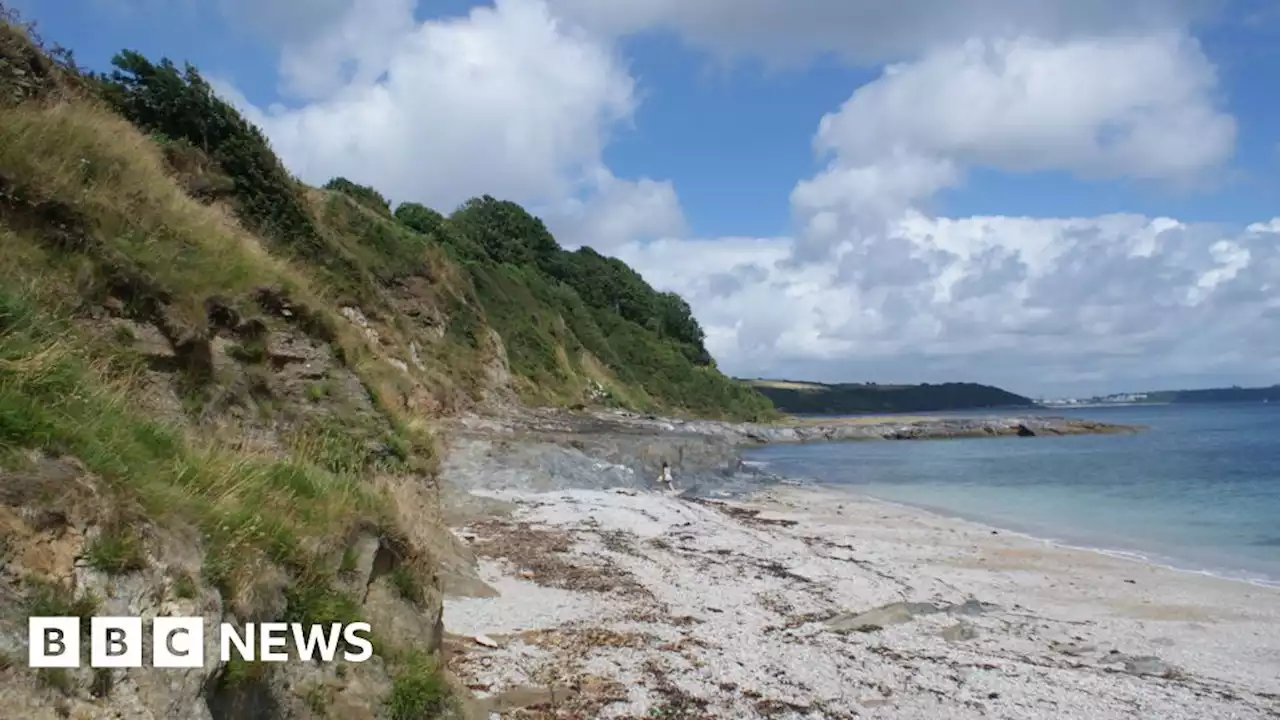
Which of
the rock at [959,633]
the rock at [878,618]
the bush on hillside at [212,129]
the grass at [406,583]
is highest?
the bush on hillside at [212,129]

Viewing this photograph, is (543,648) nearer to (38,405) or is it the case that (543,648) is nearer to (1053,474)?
(38,405)

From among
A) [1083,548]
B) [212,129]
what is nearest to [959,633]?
[1083,548]

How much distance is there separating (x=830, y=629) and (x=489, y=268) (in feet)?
182

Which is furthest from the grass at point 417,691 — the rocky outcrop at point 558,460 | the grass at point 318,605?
the rocky outcrop at point 558,460

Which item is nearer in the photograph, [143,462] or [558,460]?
[143,462]

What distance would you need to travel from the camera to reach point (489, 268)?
63.7m

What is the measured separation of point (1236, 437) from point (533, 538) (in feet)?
259

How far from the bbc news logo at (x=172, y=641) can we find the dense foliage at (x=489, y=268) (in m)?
17.5

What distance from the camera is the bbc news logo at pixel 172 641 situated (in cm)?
324

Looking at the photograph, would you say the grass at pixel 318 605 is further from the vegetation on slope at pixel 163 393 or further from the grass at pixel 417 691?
the grass at pixel 417 691

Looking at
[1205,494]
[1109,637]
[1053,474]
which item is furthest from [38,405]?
[1053,474]

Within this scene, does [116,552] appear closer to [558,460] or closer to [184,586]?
[184,586]

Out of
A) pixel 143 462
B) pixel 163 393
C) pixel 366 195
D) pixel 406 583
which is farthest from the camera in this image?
pixel 366 195

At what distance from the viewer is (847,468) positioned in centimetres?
5053
